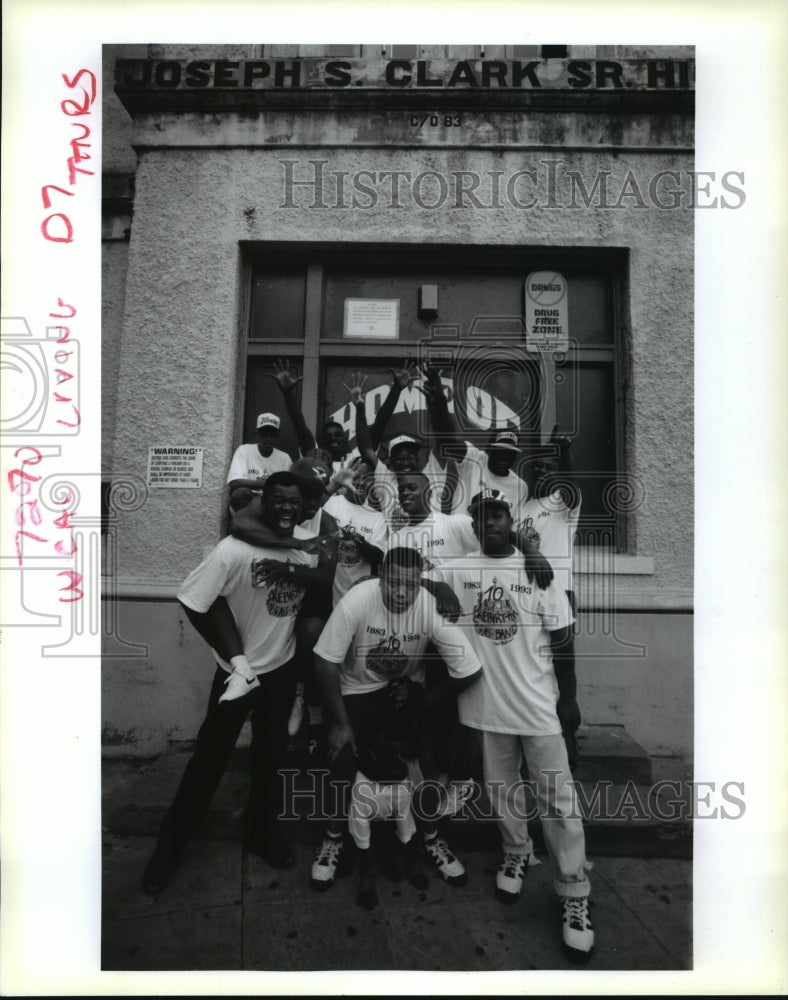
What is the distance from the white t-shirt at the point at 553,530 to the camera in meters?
2.97

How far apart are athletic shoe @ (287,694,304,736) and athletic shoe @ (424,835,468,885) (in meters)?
0.94

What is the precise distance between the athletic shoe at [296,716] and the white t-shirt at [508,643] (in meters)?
0.99

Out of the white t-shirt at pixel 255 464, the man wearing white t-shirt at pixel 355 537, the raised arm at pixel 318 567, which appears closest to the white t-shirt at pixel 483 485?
the man wearing white t-shirt at pixel 355 537

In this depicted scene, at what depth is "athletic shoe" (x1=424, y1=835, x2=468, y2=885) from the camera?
264 centimetres

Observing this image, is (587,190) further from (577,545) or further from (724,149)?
(577,545)

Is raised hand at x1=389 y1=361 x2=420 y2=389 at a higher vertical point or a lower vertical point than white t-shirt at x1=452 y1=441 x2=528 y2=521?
higher

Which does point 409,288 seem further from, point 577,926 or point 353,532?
point 577,926

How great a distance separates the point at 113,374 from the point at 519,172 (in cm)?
289

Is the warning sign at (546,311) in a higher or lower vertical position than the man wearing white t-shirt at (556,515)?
higher

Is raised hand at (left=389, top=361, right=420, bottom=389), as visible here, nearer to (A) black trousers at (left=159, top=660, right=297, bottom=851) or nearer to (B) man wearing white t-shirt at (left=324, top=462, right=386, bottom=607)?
(B) man wearing white t-shirt at (left=324, top=462, right=386, bottom=607)

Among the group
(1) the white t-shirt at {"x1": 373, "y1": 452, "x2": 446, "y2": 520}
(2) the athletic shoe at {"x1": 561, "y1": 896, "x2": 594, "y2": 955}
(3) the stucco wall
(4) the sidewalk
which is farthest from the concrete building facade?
(2) the athletic shoe at {"x1": 561, "y1": 896, "x2": 594, "y2": 955}

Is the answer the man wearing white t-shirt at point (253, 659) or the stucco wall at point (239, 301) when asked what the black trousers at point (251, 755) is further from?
the stucco wall at point (239, 301)

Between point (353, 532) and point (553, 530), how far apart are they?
1.18 metres

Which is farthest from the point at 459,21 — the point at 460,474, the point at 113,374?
the point at 113,374
